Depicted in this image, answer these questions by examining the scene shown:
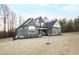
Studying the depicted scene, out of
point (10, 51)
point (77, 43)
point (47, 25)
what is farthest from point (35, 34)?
point (77, 43)

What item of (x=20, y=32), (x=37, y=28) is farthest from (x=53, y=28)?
Result: (x=20, y=32)

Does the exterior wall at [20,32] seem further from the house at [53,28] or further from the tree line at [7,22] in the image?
the house at [53,28]

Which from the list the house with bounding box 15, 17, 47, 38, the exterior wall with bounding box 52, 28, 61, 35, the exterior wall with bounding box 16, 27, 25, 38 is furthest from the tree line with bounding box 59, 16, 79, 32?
the exterior wall with bounding box 16, 27, 25, 38

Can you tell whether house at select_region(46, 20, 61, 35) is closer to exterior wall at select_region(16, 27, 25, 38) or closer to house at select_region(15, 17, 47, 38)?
house at select_region(15, 17, 47, 38)

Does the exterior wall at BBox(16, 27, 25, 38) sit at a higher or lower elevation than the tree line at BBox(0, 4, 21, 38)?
lower

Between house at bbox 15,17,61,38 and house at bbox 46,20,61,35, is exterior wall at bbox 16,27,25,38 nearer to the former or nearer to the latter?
house at bbox 15,17,61,38

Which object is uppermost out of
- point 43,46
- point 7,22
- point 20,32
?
point 7,22

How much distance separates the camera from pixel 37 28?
87.7 inches

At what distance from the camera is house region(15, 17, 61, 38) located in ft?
7.20

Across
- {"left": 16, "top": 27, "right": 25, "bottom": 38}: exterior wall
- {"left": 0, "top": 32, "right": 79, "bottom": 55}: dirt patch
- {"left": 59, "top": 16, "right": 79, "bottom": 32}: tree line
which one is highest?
{"left": 59, "top": 16, "right": 79, "bottom": 32}: tree line

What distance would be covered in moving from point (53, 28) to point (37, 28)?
6.8 inches

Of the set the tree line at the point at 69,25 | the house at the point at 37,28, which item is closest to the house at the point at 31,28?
the house at the point at 37,28

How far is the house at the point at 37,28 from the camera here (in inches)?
86.4

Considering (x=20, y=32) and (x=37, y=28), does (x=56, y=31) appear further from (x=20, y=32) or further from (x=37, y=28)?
(x=20, y=32)
